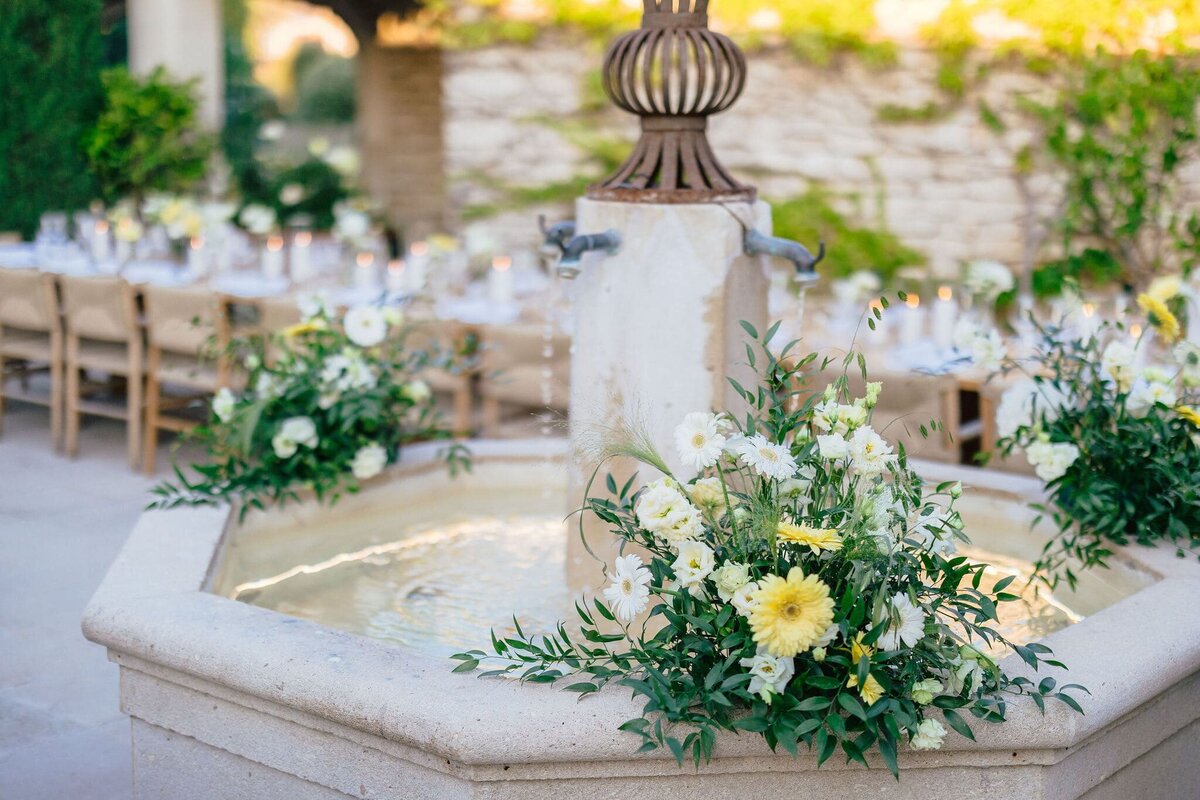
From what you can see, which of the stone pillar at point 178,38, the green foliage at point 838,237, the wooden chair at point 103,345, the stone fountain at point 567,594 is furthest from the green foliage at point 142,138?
the stone fountain at point 567,594

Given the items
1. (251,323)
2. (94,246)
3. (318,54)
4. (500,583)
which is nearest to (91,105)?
(94,246)

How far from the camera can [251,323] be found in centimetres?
615

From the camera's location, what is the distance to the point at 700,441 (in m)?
2.24

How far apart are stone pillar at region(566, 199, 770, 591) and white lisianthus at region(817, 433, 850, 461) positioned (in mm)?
890

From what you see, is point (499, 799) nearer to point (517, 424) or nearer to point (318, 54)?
point (517, 424)

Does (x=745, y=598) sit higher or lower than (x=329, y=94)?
lower

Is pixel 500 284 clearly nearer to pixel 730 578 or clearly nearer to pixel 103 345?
pixel 103 345

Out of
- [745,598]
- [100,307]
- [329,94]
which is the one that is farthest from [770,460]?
[329,94]


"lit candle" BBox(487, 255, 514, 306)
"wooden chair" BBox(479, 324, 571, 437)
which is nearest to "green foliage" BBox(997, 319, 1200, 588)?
"wooden chair" BBox(479, 324, 571, 437)

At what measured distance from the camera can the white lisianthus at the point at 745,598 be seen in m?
2.06

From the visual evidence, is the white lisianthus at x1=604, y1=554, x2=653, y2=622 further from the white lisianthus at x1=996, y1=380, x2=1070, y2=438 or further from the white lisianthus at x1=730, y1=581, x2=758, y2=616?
the white lisianthus at x1=996, y1=380, x2=1070, y2=438

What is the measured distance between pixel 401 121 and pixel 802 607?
10.9m

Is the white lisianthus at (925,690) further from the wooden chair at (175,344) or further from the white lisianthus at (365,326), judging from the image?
the wooden chair at (175,344)

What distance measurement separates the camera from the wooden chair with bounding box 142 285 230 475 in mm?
5668
